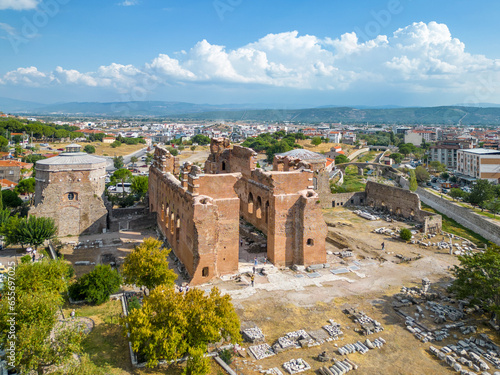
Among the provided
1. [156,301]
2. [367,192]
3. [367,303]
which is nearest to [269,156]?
[367,192]

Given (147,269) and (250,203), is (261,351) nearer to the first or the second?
(147,269)

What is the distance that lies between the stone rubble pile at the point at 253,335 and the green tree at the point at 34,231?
20.5 metres

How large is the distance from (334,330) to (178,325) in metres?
9.52

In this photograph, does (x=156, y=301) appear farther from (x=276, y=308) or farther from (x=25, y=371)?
(x=276, y=308)

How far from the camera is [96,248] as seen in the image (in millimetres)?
34562

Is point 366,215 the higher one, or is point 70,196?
point 70,196

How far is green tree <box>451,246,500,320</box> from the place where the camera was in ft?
70.2

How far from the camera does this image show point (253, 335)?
20281 millimetres

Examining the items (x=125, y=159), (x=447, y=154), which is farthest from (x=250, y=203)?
(x=125, y=159)

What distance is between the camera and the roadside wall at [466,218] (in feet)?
137

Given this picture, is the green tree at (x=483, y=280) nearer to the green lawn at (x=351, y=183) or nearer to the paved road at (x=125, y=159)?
the green lawn at (x=351, y=183)

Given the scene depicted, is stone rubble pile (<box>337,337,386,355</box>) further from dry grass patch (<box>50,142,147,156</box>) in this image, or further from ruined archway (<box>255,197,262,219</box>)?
dry grass patch (<box>50,142,147,156</box>)

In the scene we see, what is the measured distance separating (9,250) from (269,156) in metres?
88.0

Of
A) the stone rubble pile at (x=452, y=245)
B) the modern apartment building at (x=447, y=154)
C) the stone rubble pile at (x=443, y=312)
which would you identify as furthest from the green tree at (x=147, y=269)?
the modern apartment building at (x=447, y=154)
